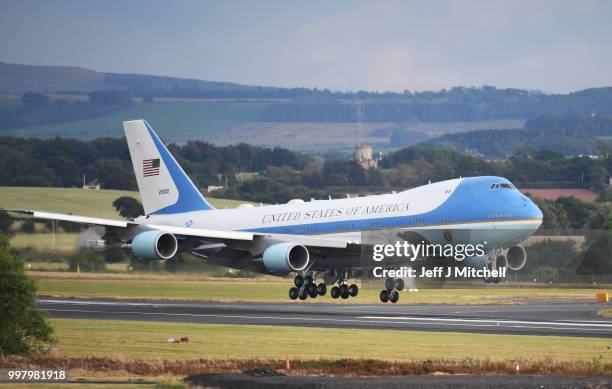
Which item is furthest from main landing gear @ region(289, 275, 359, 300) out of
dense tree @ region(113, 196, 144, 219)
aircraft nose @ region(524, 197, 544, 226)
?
dense tree @ region(113, 196, 144, 219)

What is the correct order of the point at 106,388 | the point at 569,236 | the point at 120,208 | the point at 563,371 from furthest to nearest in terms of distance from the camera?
1. the point at 120,208
2. the point at 569,236
3. the point at 563,371
4. the point at 106,388

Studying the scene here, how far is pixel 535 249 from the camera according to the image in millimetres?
86375

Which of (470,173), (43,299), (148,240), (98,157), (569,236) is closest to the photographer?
(148,240)

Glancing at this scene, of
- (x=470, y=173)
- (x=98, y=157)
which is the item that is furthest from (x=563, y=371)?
(x=98, y=157)

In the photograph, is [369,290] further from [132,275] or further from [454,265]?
[454,265]

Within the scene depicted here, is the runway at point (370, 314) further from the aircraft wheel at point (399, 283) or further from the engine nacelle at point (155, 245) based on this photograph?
the engine nacelle at point (155, 245)

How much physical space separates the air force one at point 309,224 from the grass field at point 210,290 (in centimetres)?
354

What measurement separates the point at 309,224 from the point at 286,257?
3.43m

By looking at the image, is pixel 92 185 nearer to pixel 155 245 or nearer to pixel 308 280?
pixel 155 245

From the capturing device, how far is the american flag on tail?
240ft

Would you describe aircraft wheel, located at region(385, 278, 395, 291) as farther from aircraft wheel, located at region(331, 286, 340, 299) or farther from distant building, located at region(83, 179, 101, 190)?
distant building, located at region(83, 179, 101, 190)

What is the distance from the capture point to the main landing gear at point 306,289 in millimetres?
63844

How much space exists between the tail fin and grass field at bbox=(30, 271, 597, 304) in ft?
19.3

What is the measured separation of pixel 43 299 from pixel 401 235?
88.5 feet
